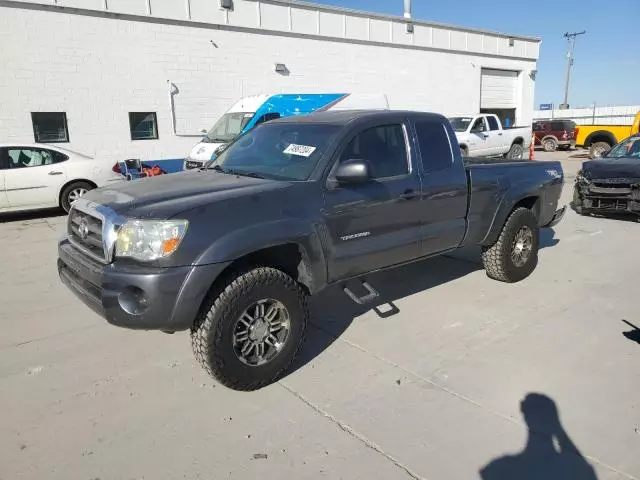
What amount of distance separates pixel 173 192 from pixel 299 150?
1064 mm

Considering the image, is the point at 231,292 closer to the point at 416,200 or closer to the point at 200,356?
the point at 200,356

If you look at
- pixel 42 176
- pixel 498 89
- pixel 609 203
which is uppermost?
pixel 498 89

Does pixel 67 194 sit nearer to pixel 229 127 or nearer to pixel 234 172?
pixel 229 127

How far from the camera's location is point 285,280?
3520 millimetres

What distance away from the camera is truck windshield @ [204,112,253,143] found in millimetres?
12578

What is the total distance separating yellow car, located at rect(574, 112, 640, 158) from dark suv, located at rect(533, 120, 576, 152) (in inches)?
200

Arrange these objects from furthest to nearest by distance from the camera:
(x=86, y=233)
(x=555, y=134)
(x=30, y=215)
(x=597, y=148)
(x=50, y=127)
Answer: (x=555, y=134)
(x=597, y=148)
(x=50, y=127)
(x=30, y=215)
(x=86, y=233)

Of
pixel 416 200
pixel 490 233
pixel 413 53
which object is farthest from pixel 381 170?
pixel 413 53

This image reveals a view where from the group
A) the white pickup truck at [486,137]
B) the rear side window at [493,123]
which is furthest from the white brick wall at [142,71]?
the rear side window at [493,123]

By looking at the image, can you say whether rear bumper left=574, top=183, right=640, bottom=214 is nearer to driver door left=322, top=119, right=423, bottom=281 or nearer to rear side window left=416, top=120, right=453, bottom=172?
rear side window left=416, top=120, right=453, bottom=172

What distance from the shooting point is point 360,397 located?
3.41m

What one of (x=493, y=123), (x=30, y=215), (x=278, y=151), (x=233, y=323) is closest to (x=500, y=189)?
(x=278, y=151)

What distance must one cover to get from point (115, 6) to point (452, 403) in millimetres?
13945

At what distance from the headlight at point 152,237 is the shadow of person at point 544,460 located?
85.3 inches
